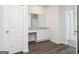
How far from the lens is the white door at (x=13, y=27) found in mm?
1789

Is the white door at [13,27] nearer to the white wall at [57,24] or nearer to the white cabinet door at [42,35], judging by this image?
the white cabinet door at [42,35]

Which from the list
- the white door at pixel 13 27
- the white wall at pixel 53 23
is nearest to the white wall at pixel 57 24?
the white wall at pixel 53 23

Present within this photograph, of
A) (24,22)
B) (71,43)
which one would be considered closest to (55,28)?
(71,43)

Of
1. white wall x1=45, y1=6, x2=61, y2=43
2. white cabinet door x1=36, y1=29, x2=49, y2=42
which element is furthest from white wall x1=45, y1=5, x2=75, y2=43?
white cabinet door x1=36, y1=29, x2=49, y2=42

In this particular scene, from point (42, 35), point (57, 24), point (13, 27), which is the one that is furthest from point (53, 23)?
point (13, 27)

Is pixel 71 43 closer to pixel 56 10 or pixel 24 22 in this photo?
pixel 56 10

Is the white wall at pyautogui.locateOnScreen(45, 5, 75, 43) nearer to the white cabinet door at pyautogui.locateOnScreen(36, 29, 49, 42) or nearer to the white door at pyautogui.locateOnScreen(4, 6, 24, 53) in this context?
the white cabinet door at pyautogui.locateOnScreen(36, 29, 49, 42)

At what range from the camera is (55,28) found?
6.28 ft

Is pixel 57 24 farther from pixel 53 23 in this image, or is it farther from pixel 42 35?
pixel 42 35

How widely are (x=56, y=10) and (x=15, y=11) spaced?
0.88m

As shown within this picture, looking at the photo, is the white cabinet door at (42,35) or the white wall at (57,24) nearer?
the white wall at (57,24)

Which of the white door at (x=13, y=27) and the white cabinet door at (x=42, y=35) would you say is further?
the white cabinet door at (x=42, y=35)

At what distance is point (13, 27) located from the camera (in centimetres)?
194

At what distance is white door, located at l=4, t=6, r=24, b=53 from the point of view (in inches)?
70.4
